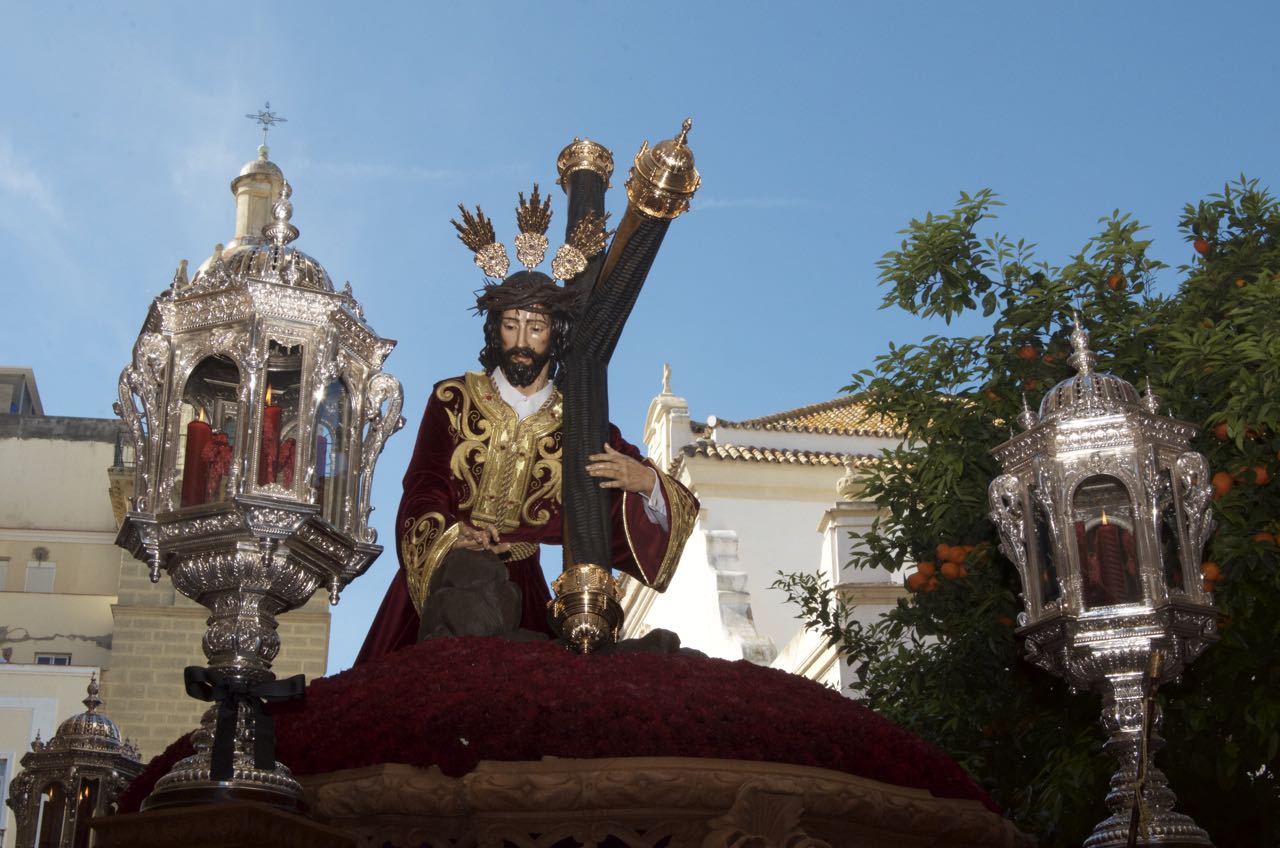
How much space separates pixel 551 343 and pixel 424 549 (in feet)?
4.23

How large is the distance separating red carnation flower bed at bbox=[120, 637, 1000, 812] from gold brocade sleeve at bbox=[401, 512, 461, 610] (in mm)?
1122

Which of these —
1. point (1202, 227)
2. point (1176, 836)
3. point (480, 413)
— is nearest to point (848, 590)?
point (1202, 227)

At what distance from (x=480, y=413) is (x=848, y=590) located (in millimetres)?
12960

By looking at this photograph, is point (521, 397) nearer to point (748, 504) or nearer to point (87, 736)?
point (87, 736)

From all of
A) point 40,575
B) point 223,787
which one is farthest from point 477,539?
point 40,575

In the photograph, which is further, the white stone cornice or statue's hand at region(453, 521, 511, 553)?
the white stone cornice

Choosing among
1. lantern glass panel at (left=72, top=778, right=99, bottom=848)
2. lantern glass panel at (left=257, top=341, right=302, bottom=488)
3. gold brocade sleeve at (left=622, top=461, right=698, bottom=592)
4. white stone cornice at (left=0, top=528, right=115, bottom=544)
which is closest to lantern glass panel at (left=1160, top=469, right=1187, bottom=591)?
gold brocade sleeve at (left=622, top=461, right=698, bottom=592)

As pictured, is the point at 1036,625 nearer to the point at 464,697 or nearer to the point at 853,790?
the point at 853,790

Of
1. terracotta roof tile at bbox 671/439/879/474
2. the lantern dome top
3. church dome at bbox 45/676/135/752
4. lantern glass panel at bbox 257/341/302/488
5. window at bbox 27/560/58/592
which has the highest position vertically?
terracotta roof tile at bbox 671/439/879/474

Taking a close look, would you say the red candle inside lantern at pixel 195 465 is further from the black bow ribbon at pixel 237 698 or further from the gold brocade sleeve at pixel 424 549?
the gold brocade sleeve at pixel 424 549

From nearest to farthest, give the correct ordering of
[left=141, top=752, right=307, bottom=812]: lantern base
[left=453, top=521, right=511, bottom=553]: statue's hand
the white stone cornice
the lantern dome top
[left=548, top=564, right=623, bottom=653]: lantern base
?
1. [left=141, top=752, right=307, bottom=812]: lantern base
2. [left=548, top=564, right=623, bottom=653]: lantern base
3. the lantern dome top
4. [left=453, top=521, right=511, bottom=553]: statue's hand
5. the white stone cornice

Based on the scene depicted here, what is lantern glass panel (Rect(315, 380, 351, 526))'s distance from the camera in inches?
290

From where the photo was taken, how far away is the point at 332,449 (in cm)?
754

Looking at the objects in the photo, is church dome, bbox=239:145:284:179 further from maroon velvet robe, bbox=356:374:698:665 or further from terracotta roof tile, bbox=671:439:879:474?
maroon velvet robe, bbox=356:374:698:665
